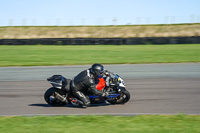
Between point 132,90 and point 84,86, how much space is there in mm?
3242

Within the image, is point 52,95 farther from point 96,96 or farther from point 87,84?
point 96,96

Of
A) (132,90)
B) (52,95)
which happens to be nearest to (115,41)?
(132,90)

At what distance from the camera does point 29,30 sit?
173 feet

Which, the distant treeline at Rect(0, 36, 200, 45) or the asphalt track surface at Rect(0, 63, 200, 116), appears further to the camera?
the distant treeline at Rect(0, 36, 200, 45)

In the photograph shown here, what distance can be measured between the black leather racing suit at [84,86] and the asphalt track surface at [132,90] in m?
0.37

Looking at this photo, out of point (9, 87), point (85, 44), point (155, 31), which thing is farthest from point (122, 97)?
point (155, 31)

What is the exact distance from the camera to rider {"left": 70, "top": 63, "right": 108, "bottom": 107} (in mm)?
9508

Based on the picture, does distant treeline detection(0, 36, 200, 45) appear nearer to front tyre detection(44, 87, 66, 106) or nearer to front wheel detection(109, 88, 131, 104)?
front wheel detection(109, 88, 131, 104)

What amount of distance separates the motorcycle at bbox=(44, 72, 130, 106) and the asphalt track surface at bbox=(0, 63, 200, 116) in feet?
0.70

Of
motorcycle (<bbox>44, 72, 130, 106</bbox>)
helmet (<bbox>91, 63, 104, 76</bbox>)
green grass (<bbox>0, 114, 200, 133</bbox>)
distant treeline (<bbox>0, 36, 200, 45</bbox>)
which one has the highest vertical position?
distant treeline (<bbox>0, 36, 200, 45</bbox>)

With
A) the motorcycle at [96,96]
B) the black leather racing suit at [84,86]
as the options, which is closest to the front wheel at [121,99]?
the motorcycle at [96,96]

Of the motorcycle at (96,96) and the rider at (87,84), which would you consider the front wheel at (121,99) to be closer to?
the motorcycle at (96,96)

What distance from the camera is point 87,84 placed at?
9555 millimetres

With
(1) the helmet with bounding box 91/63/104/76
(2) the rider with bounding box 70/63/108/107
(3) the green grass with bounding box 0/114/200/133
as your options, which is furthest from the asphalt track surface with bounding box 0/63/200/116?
(1) the helmet with bounding box 91/63/104/76
